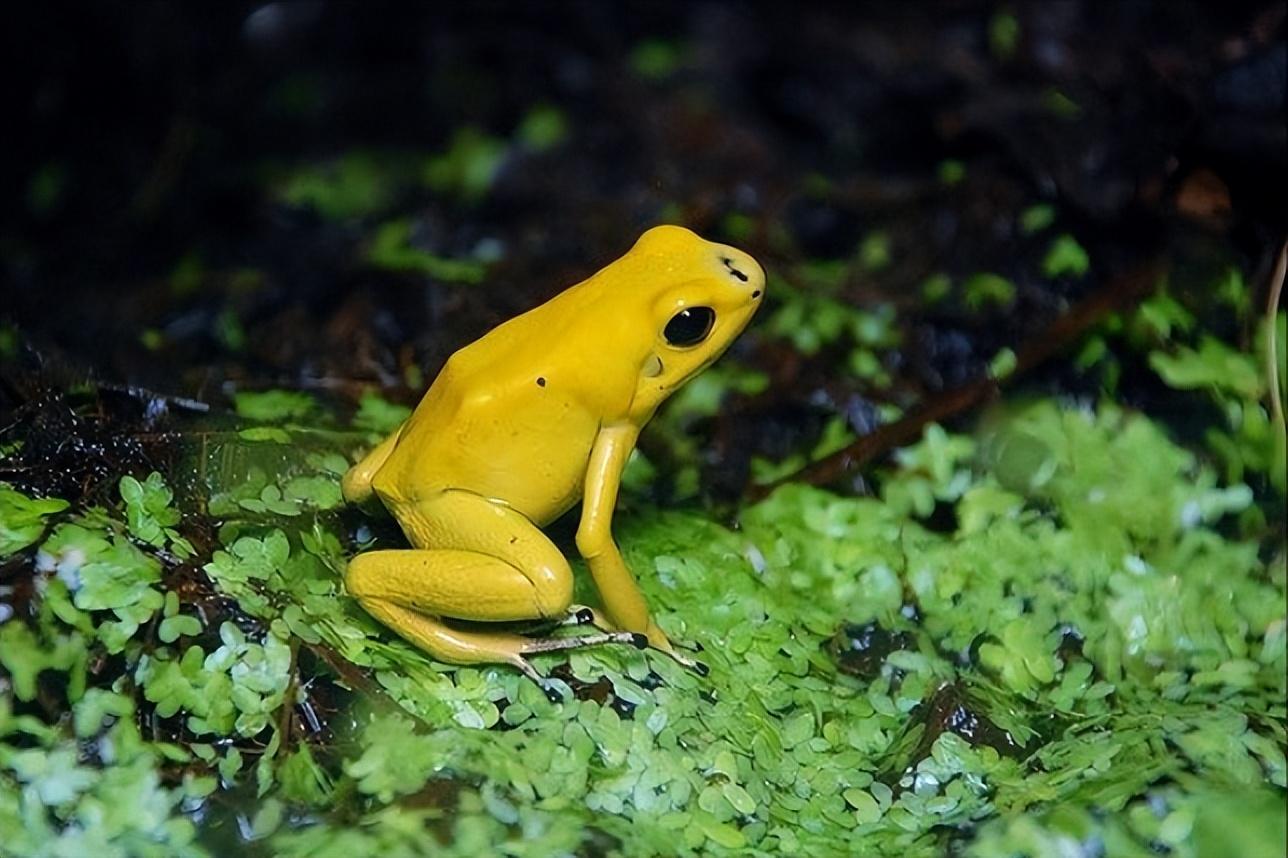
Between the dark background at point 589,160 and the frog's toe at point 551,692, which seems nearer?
the frog's toe at point 551,692

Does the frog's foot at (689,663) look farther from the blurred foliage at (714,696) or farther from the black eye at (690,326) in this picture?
the black eye at (690,326)

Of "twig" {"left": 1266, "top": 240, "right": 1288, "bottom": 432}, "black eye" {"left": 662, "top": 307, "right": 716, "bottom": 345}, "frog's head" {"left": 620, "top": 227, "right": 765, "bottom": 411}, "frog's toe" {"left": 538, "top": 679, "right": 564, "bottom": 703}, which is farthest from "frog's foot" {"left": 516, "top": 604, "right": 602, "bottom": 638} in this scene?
"twig" {"left": 1266, "top": 240, "right": 1288, "bottom": 432}

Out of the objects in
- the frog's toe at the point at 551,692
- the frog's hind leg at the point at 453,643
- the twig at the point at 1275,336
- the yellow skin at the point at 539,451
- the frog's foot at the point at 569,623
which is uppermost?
the yellow skin at the point at 539,451

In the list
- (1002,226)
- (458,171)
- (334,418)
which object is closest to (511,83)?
(458,171)

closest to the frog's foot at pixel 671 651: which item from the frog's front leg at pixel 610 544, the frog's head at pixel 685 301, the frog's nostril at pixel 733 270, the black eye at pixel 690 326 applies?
the frog's front leg at pixel 610 544

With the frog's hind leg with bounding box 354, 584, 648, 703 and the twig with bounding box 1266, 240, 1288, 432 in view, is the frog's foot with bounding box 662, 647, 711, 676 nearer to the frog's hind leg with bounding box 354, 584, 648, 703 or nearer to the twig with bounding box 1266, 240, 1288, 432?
the frog's hind leg with bounding box 354, 584, 648, 703

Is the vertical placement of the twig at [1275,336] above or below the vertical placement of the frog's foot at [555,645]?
below

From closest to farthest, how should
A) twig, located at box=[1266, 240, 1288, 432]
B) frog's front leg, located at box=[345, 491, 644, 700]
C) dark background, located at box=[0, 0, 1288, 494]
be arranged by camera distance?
1. frog's front leg, located at box=[345, 491, 644, 700]
2. twig, located at box=[1266, 240, 1288, 432]
3. dark background, located at box=[0, 0, 1288, 494]

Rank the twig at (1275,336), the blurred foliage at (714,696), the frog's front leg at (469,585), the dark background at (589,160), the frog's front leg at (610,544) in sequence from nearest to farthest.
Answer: the blurred foliage at (714,696) < the frog's front leg at (469,585) < the frog's front leg at (610,544) < the twig at (1275,336) < the dark background at (589,160)

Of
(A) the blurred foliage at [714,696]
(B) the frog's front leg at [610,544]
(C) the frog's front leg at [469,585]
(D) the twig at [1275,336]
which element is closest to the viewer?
(A) the blurred foliage at [714,696]
